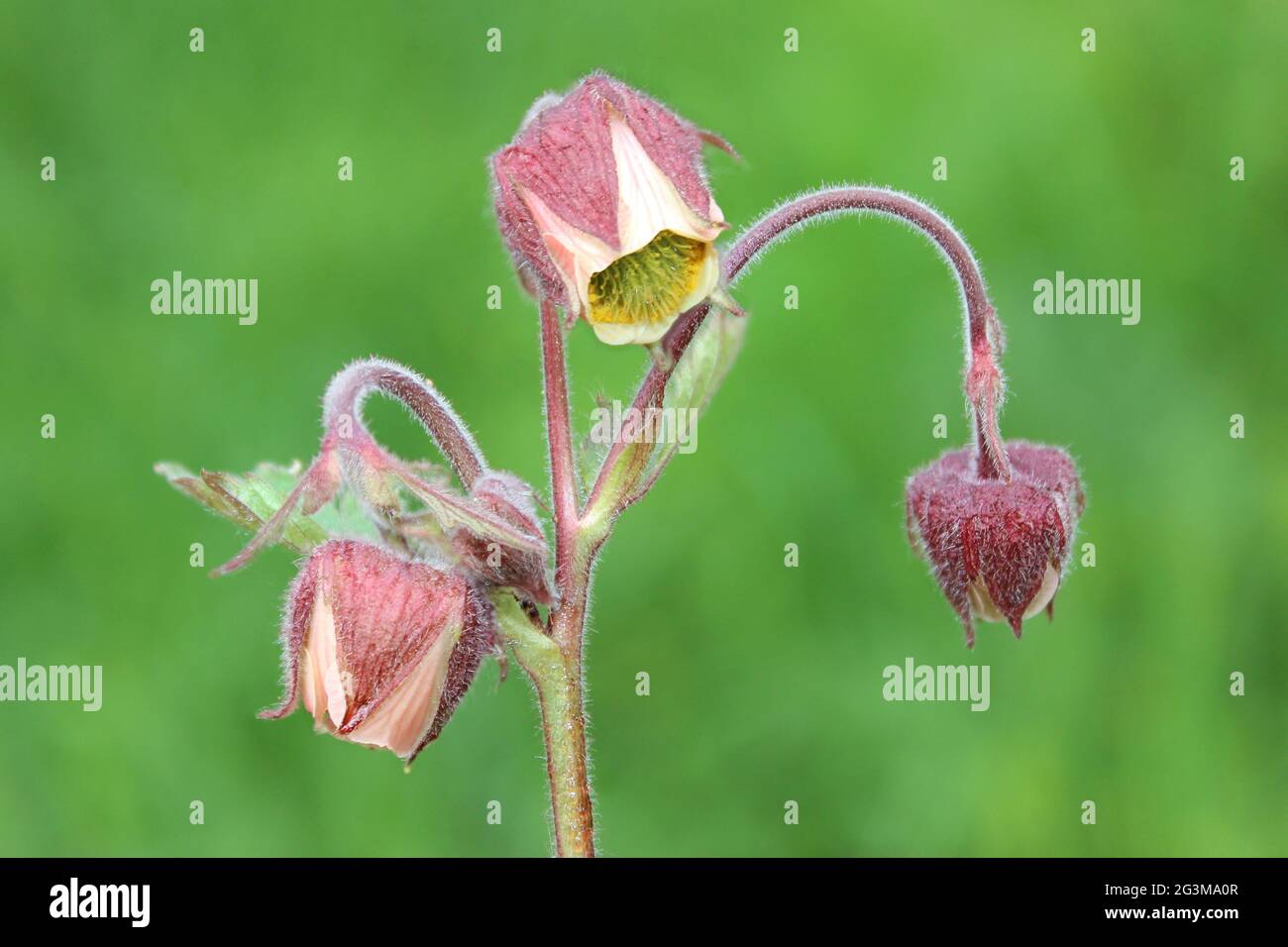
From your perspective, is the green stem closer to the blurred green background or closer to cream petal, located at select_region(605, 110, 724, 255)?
cream petal, located at select_region(605, 110, 724, 255)

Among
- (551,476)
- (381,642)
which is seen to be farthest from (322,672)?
(551,476)

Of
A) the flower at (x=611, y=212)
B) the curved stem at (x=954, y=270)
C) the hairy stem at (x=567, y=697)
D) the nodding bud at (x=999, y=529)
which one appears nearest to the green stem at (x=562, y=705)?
the hairy stem at (x=567, y=697)

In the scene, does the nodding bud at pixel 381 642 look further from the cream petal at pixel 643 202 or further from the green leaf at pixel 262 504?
the cream petal at pixel 643 202

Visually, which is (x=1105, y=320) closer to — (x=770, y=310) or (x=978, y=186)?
(x=978, y=186)

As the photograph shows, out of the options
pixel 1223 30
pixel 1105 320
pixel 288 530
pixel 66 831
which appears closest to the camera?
pixel 288 530

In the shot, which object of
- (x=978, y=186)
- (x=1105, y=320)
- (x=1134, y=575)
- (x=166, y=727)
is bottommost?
(x=166, y=727)

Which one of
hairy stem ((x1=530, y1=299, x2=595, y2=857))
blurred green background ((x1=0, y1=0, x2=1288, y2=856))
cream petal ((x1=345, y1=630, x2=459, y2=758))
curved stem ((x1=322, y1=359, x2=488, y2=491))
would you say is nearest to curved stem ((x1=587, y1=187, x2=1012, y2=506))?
hairy stem ((x1=530, y1=299, x2=595, y2=857))

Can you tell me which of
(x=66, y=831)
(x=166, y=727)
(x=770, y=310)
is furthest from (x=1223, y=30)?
(x=66, y=831)

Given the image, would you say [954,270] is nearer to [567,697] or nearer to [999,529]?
[999,529]
